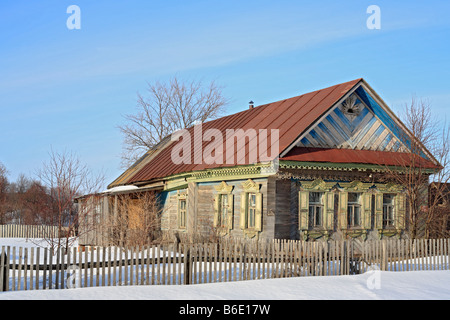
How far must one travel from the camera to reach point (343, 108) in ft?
69.4

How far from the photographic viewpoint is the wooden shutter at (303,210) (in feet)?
64.8

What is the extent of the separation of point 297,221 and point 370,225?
3309 millimetres

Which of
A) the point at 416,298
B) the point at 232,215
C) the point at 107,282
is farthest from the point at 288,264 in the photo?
the point at 232,215

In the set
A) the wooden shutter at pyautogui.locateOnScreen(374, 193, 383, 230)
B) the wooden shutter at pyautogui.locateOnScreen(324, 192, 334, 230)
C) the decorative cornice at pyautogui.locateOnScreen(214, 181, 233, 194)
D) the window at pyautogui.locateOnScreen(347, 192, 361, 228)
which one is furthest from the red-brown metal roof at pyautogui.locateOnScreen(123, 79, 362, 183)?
the wooden shutter at pyautogui.locateOnScreen(374, 193, 383, 230)

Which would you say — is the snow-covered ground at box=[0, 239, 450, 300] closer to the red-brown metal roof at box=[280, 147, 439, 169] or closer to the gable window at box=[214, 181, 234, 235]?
the red-brown metal roof at box=[280, 147, 439, 169]

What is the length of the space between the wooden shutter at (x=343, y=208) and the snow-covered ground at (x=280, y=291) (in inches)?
247

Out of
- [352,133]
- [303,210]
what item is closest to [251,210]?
[303,210]

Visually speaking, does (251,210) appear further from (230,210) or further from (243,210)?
(230,210)

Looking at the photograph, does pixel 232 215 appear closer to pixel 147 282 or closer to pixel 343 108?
pixel 343 108

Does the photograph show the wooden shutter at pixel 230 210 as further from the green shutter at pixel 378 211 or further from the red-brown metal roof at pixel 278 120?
the green shutter at pixel 378 211

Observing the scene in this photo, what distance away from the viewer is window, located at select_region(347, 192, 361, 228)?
2092 centimetres

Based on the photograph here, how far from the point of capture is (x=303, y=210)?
19.8m

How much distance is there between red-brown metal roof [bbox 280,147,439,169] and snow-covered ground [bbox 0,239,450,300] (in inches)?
244

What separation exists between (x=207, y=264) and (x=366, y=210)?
8.55 metres
